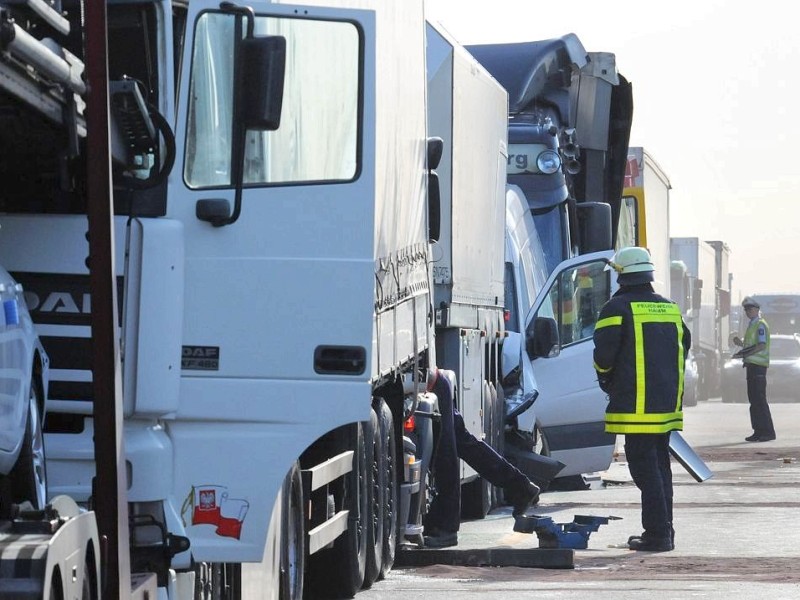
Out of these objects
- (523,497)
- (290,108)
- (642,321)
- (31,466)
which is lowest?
(523,497)

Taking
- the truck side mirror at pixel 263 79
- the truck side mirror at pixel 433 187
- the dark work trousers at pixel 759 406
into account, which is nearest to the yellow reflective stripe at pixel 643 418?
the truck side mirror at pixel 433 187

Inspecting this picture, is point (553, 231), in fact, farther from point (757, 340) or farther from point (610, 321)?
point (757, 340)

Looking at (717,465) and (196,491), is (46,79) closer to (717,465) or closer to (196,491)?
(196,491)

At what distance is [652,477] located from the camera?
43.1ft

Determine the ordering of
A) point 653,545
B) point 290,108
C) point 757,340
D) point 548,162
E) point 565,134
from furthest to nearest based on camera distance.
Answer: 1. point 757,340
2. point 565,134
3. point 548,162
4. point 653,545
5. point 290,108

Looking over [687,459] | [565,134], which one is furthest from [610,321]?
[565,134]

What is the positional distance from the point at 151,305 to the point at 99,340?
1989mm

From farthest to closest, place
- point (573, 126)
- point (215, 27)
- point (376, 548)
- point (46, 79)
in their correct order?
point (573, 126)
point (376, 548)
point (215, 27)
point (46, 79)

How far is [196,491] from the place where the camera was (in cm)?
747

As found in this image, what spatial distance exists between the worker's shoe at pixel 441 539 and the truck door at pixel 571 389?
442 cm

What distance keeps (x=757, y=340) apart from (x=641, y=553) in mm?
17002

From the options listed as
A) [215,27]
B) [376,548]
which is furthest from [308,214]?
[376,548]

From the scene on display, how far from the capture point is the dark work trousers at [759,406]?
91.8ft

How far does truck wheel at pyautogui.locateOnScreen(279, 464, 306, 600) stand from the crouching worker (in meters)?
3.68
